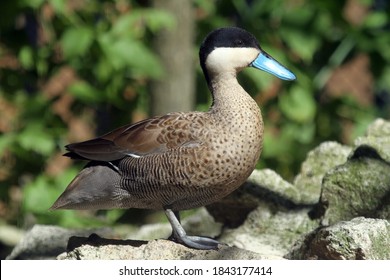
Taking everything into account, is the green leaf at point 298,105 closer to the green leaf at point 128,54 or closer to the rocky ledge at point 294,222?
the green leaf at point 128,54

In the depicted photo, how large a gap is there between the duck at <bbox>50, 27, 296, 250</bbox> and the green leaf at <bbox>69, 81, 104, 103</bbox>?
2.58m

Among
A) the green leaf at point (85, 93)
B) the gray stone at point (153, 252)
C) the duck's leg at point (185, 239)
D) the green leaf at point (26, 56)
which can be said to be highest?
the green leaf at point (26, 56)

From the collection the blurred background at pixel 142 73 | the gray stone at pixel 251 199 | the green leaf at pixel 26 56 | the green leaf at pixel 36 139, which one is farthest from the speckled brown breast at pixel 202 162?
the green leaf at pixel 26 56

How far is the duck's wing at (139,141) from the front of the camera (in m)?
3.70

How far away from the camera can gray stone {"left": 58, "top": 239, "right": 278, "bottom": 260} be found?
3.67 metres

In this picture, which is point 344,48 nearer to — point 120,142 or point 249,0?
point 249,0

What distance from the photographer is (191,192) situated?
3627 mm

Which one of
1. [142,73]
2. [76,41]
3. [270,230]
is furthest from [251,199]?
[76,41]

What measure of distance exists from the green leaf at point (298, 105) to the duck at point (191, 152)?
3.25 meters

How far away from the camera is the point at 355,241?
360 centimetres

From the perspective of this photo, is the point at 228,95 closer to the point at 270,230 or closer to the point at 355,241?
the point at 355,241

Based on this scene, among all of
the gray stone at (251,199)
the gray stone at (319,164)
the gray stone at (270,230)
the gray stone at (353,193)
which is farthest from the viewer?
the gray stone at (319,164)

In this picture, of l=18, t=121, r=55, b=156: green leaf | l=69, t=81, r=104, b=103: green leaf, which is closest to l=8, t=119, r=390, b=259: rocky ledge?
l=18, t=121, r=55, b=156: green leaf

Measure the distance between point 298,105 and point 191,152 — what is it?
11.3ft
